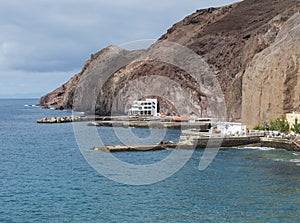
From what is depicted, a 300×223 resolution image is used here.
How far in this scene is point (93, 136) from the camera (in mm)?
91250

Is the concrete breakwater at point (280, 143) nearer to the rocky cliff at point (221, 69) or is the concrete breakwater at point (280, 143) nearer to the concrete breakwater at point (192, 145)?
the concrete breakwater at point (192, 145)

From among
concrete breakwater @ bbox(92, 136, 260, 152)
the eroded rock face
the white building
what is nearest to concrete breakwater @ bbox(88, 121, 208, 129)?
the eroded rock face

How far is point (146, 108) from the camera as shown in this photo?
478 ft

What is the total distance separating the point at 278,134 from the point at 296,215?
40.8m

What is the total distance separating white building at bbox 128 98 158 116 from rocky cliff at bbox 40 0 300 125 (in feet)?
9.95

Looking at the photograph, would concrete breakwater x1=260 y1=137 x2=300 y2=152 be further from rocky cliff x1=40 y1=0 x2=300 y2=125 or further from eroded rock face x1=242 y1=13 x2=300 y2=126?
rocky cliff x1=40 y1=0 x2=300 y2=125

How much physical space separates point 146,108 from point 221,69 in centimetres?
2926

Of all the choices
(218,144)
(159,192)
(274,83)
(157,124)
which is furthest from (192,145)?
(157,124)

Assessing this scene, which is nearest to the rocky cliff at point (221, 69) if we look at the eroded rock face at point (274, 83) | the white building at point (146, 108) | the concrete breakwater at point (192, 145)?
the eroded rock face at point (274, 83)

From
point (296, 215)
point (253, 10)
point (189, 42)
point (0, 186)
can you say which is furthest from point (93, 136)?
point (253, 10)

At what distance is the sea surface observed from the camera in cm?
3266

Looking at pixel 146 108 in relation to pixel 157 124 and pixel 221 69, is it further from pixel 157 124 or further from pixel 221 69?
pixel 157 124

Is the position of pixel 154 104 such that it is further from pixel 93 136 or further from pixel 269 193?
pixel 269 193

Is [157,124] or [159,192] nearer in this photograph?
[159,192]
